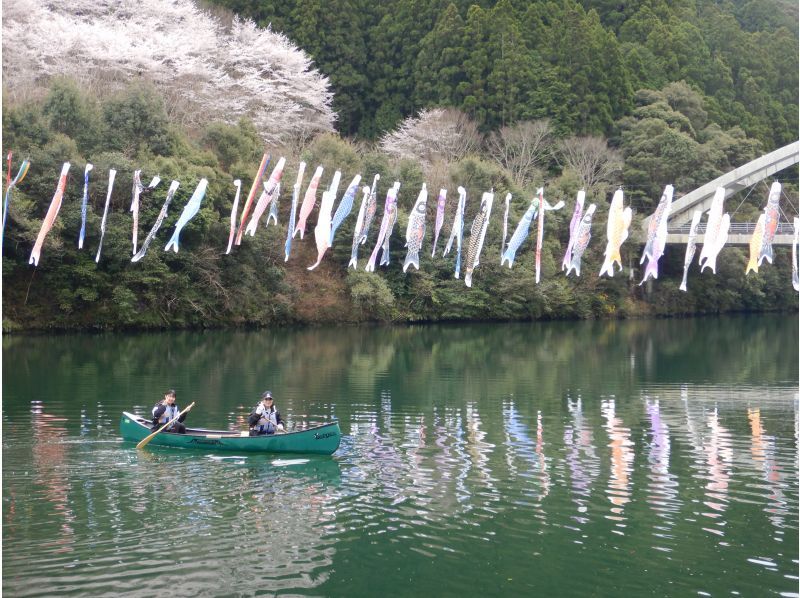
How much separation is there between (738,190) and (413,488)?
4333 centimetres

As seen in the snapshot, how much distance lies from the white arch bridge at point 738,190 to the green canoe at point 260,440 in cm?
3484

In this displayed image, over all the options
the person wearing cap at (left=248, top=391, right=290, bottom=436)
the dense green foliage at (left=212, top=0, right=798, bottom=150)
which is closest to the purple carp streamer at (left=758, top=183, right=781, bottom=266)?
the person wearing cap at (left=248, top=391, right=290, bottom=436)

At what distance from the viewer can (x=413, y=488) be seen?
1661 cm

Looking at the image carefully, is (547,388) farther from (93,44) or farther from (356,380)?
(93,44)

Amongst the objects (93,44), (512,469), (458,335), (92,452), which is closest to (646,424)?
(512,469)

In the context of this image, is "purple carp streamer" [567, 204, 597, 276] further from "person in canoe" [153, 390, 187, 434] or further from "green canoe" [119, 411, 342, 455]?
"person in canoe" [153, 390, 187, 434]

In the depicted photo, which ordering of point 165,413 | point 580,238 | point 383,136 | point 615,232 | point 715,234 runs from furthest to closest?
1. point 383,136
2. point 580,238
3. point 615,232
4. point 715,234
5. point 165,413

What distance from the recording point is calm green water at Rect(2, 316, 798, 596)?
12.7 m

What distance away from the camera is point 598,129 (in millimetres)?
65188

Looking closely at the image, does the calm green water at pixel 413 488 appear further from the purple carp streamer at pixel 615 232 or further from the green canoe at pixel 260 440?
the purple carp streamer at pixel 615 232

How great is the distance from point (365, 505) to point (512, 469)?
3622 millimetres

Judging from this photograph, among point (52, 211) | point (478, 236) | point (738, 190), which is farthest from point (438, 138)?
point (52, 211)

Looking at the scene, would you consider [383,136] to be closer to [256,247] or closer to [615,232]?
[256,247]

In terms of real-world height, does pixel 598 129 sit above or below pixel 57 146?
above
